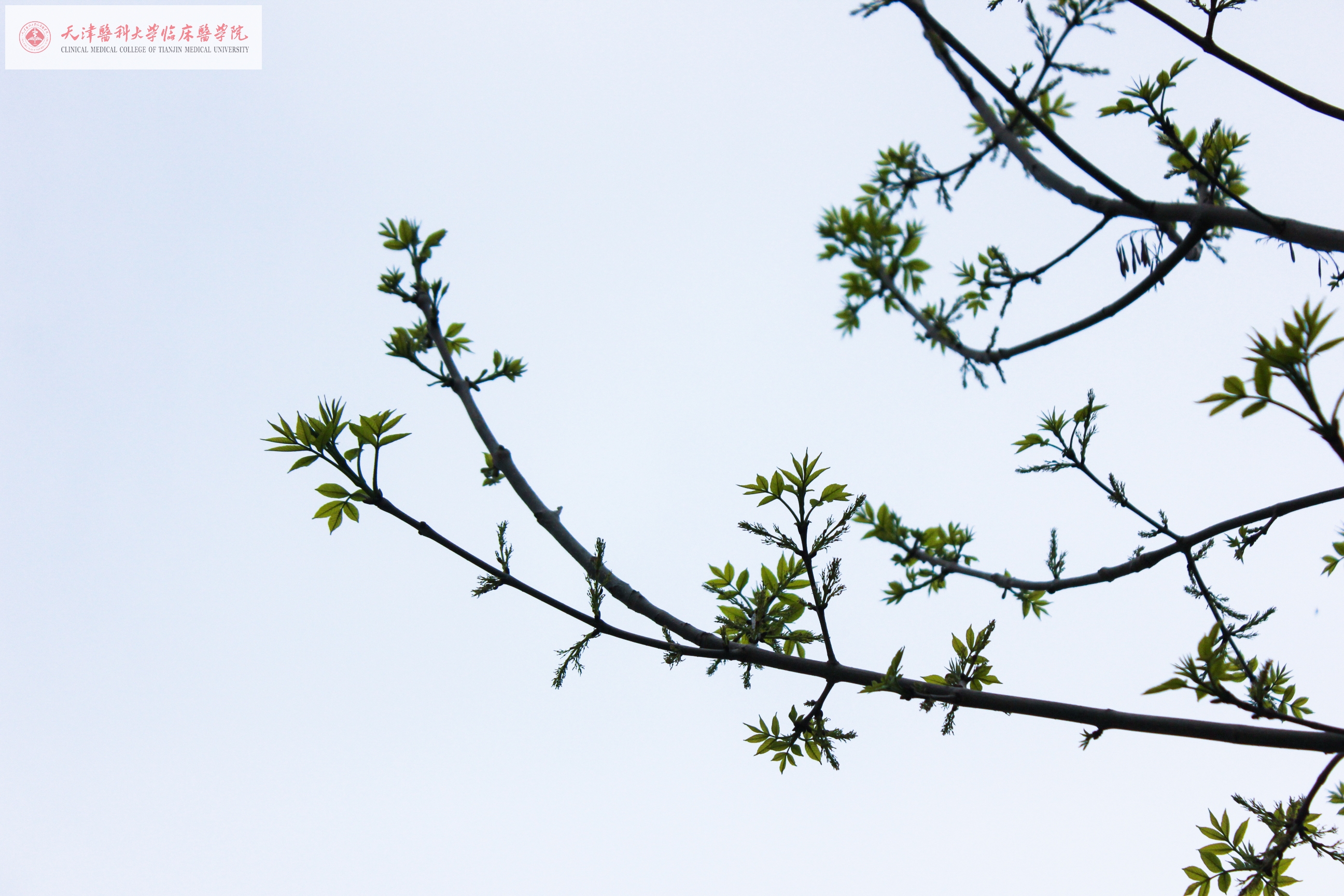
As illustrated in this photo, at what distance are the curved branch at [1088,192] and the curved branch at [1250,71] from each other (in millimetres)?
366

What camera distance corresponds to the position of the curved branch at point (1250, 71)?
7.77 ft

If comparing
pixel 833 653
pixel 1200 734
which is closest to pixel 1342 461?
pixel 1200 734

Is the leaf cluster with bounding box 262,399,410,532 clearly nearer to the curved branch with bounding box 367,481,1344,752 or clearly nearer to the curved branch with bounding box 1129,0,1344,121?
the curved branch with bounding box 367,481,1344,752

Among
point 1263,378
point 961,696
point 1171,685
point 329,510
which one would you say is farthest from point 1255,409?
point 329,510

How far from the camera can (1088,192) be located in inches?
101

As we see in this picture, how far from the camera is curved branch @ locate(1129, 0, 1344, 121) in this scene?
237cm

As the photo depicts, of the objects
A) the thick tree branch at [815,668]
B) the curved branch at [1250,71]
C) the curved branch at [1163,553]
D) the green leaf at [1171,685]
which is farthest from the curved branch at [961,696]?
the curved branch at [1250,71]

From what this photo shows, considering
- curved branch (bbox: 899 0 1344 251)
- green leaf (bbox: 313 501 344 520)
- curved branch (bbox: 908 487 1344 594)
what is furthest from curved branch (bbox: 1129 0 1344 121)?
green leaf (bbox: 313 501 344 520)

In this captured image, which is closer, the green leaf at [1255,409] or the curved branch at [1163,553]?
the green leaf at [1255,409]

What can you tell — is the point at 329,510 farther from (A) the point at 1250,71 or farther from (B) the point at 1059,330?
(A) the point at 1250,71

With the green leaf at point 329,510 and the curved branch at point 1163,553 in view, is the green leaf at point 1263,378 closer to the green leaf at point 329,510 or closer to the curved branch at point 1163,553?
the curved branch at point 1163,553

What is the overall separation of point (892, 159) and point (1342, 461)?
2521 mm

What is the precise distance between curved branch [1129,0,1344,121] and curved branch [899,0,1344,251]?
0.37 metres

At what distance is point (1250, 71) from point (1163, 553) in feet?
5.93
